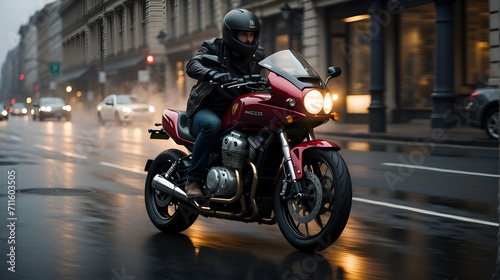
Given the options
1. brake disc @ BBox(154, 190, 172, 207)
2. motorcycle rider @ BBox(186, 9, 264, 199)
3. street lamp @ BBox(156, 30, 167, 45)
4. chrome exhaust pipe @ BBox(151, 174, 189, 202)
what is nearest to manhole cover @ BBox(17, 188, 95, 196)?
brake disc @ BBox(154, 190, 172, 207)

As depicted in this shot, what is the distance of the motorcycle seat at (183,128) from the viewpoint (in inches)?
245

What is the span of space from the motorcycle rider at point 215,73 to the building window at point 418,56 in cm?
1878

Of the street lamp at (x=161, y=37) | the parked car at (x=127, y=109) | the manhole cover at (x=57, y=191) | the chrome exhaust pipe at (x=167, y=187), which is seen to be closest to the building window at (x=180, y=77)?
the street lamp at (x=161, y=37)

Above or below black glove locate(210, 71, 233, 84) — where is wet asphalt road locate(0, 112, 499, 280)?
below

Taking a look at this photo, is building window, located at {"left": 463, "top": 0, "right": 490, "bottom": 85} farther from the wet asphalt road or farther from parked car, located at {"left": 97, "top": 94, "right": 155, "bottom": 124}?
parked car, located at {"left": 97, "top": 94, "right": 155, "bottom": 124}

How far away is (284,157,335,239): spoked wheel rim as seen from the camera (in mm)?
5219

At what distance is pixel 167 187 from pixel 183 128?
1.67 ft

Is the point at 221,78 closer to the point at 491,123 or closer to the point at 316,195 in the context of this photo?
the point at 316,195

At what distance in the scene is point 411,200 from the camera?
28.4 feet

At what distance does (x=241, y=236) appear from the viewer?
20.5 ft

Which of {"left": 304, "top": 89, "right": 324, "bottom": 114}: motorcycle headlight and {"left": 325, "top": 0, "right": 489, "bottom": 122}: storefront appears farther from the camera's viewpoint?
{"left": 325, "top": 0, "right": 489, "bottom": 122}: storefront

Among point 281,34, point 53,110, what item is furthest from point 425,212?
point 53,110

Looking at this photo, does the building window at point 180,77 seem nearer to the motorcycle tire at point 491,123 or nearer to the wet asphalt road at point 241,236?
the motorcycle tire at point 491,123

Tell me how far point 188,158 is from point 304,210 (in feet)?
4.72
